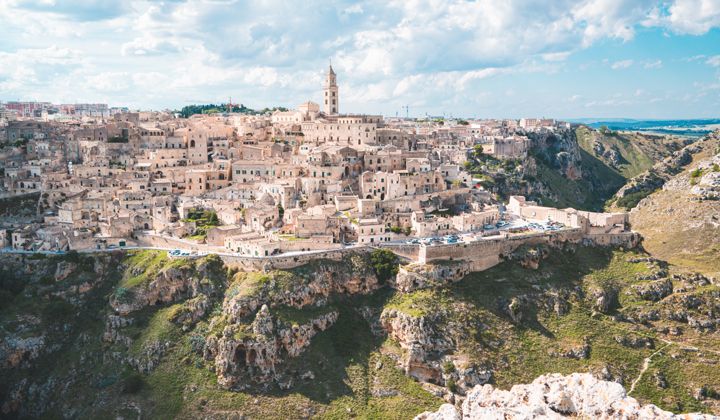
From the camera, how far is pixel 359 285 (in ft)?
183

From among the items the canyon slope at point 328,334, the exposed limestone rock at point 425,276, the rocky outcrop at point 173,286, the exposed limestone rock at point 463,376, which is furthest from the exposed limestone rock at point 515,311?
the rocky outcrop at point 173,286

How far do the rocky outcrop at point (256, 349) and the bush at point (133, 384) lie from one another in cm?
536

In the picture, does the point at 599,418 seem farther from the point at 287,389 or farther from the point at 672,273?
the point at 672,273

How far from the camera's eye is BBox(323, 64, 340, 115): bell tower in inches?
3871

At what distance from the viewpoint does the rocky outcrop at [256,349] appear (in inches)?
1877

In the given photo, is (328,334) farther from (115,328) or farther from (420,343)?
(115,328)

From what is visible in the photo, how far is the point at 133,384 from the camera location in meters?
47.1

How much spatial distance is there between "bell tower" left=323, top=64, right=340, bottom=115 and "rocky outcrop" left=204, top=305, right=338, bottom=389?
54729mm

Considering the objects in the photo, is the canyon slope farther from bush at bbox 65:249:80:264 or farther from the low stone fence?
the low stone fence

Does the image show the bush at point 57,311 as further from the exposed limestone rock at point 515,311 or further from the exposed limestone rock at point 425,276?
the exposed limestone rock at point 515,311

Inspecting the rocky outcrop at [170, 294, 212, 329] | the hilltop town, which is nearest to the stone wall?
the hilltop town

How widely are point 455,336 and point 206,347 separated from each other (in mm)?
20538

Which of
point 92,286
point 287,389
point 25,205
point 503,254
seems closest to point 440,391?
point 287,389

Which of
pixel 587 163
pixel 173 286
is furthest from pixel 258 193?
pixel 587 163
